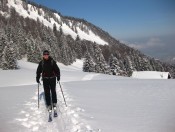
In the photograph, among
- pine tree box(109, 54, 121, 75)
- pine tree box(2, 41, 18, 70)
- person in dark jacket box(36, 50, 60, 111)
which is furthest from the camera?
pine tree box(109, 54, 121, 75)

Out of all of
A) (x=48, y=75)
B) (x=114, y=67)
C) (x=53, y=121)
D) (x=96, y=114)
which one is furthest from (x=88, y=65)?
(x=53, y=121)

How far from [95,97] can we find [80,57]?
5861 inches

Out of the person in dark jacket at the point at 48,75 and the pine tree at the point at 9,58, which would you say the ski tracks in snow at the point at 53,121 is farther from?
the pine tree at the point at 9,58

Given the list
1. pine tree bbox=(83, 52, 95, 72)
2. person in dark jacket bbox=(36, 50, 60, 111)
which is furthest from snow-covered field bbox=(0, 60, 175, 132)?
pine tree bbox=(83, 52, 95, 72)

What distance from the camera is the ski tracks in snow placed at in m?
9.80

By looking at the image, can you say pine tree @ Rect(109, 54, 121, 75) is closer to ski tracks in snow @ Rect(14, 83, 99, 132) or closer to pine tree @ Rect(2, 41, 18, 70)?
pine tree @ Rect(2, 41, 18, 70)

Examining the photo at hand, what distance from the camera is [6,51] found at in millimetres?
68688

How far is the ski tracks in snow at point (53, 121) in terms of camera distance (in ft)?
32.1

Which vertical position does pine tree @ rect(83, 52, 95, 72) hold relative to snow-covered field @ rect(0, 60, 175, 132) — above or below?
above

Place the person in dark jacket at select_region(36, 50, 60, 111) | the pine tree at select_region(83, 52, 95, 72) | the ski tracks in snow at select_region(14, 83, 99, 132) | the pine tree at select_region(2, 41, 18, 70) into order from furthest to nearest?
the pine tree at select_region(83, 52, 95, 72)
the pine tree at select_region(2, 41, 18, 70)
the person in dark jacket at select_region(36, 50, 60, 111)
the ski tracks in snow at select_region(14, 83, 99, 132)

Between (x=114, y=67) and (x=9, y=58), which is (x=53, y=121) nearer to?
(x=9, y=58)

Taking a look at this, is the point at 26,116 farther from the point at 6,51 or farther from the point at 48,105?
the point at 6,51

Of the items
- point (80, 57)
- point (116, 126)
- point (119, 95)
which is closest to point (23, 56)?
point (80, 57)

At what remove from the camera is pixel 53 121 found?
10961 mm
